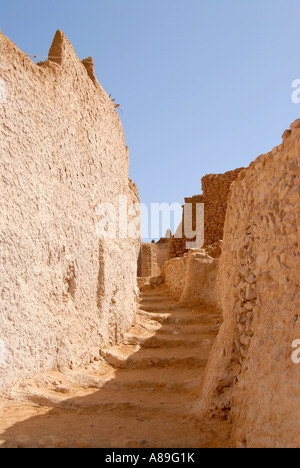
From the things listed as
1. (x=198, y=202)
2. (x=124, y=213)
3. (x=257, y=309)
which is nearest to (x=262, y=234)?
(x=257, y=309)

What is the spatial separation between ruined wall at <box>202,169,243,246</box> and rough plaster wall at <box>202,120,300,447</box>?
7793mm

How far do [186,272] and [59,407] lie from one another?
4434mm

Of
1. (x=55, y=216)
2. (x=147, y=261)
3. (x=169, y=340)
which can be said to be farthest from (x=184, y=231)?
(x=55, y=216)

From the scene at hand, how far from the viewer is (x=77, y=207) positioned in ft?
15.8

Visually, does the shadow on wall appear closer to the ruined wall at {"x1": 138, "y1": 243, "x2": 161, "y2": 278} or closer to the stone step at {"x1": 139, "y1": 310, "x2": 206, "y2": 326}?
the stone step at {"x1": 139, "y1": 310, "x2": 206, "y2": 326}

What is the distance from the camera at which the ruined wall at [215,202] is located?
1142 centimetres

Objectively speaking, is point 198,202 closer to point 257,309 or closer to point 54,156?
point 54,156

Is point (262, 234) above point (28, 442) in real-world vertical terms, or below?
above

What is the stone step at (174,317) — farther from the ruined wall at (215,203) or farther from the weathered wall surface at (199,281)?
the ruined wall at (215,203)

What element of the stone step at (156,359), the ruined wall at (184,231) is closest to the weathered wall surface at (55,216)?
the stone step at (156,359)

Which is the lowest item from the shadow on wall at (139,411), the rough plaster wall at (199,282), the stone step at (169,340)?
the shadow on wall at (139,411)

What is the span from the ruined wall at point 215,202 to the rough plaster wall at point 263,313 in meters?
7.79

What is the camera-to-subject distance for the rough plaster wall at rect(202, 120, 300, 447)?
2.27 m

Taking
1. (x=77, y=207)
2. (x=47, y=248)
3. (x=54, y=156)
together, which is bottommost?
(x=47, y=248)
